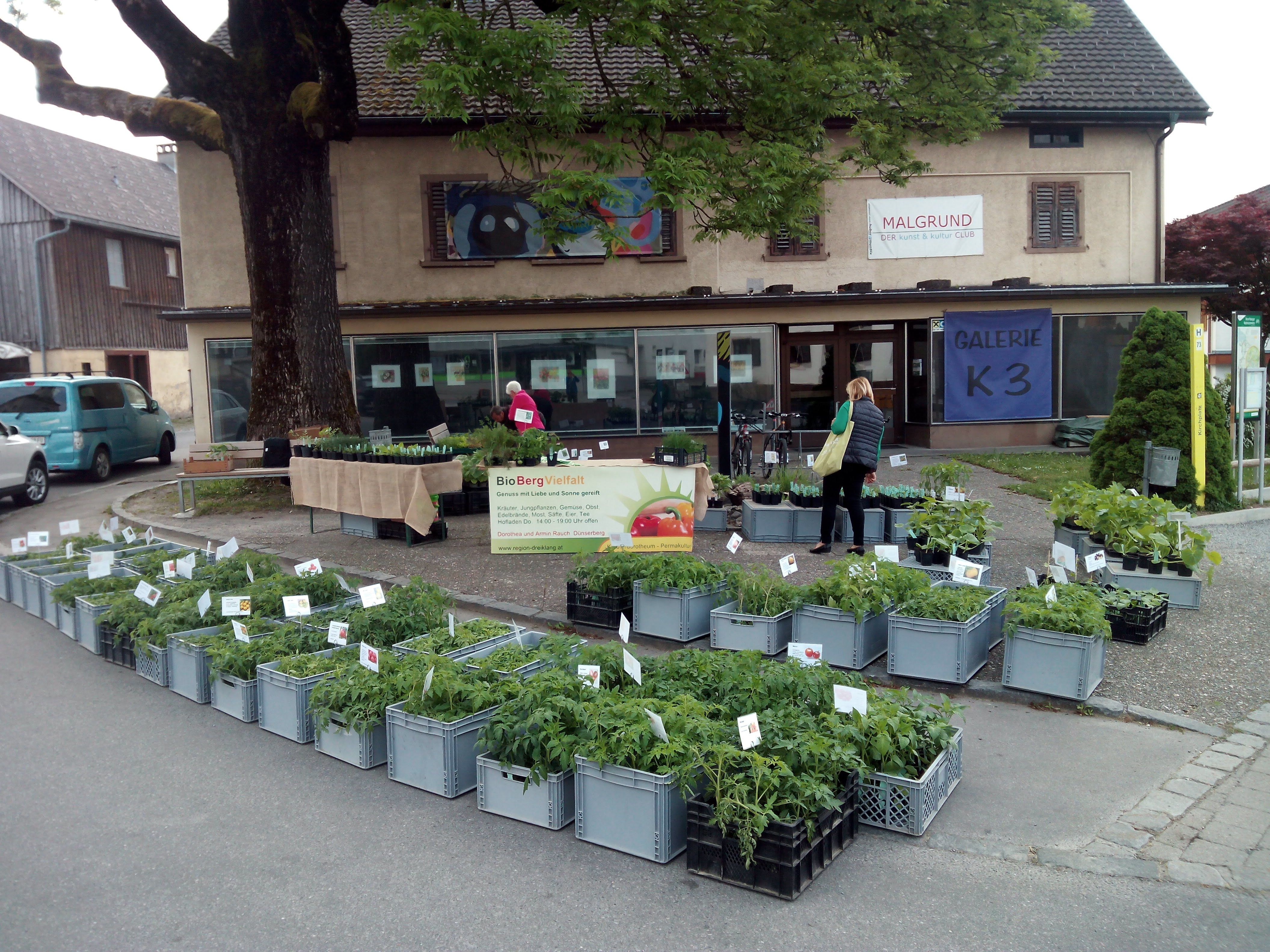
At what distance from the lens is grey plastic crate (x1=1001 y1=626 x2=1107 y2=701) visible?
6.16 m

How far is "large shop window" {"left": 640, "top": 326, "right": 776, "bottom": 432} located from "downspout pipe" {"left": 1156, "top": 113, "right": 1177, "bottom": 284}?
26.9 feet

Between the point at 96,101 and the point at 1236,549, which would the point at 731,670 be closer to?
the point at 1236,549

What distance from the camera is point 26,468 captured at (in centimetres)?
1573

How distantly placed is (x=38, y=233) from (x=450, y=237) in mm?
19598

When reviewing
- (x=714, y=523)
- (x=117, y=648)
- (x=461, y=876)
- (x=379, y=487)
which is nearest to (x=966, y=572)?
(x=461, y=876)

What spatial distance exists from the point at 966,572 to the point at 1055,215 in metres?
15.6

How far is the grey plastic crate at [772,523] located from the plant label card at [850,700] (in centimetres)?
652

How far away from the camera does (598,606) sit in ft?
26.3

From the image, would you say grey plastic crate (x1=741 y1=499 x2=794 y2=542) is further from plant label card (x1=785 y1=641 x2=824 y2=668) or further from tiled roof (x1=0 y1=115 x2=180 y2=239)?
tiled roof (x1=0 y1=115 x2=180 y2=239)

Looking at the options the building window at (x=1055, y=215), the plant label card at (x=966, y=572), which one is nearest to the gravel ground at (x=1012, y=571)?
the plant label card at (x=966, y=572)

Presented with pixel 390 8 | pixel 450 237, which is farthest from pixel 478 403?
pixel 390 8

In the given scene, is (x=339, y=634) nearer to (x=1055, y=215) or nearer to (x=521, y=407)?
(x=521, y=407)

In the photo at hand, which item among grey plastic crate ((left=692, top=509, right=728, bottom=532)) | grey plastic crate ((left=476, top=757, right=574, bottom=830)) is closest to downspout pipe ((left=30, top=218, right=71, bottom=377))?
grey plastic crate ((left=692, top=509, right=728, bottom=532))

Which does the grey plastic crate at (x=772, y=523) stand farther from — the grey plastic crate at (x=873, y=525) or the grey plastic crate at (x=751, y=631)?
the grey plastic crate at (x=751, y=631)
